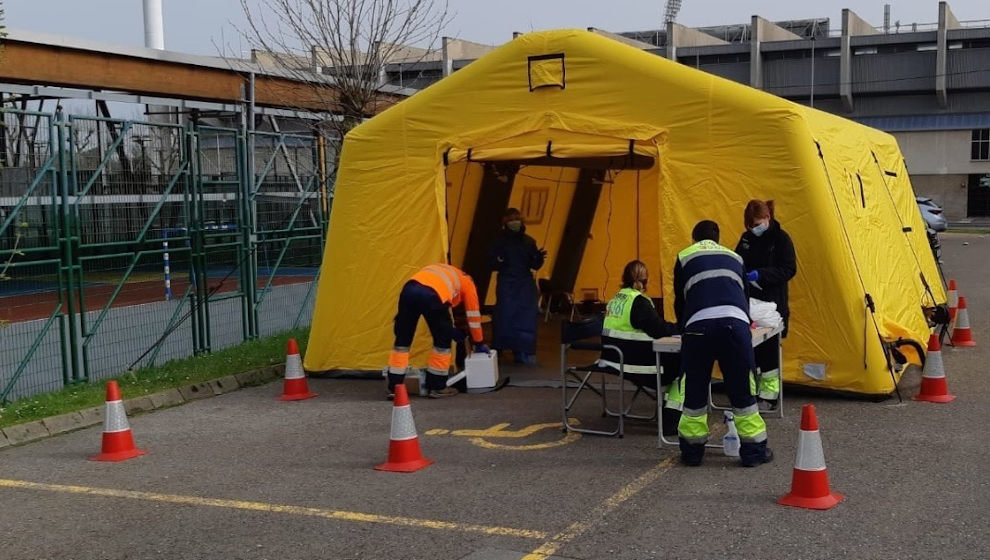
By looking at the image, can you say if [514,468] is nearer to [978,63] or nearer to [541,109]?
[541,109]

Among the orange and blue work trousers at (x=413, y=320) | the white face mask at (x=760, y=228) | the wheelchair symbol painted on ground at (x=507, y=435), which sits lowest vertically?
the wheelchair symbol painted on ground at (x=507, y=435)

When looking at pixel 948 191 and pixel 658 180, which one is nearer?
pixel 658 180

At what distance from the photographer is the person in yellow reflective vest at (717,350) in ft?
20.5

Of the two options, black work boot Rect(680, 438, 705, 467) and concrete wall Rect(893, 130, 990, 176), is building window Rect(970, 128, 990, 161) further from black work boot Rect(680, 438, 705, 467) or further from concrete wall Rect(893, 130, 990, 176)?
black work boot Rect(680, 438, 705, 467)

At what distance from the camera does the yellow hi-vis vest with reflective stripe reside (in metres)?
7.29

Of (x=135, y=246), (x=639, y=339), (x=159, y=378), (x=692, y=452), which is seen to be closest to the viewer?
(x=692, y=452)

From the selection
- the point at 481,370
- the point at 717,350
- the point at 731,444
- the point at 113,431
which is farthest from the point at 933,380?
the point at 113,431

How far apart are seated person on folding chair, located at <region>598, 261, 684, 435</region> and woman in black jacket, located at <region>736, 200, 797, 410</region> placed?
98cm

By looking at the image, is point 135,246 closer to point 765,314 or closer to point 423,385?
point 423,385

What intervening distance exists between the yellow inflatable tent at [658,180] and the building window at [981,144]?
4267cm

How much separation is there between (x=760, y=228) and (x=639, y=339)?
149cm

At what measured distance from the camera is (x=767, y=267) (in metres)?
7.95

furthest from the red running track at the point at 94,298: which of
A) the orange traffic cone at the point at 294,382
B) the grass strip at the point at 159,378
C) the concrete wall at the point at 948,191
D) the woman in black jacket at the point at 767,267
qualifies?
the concrete wall at the point at 948,191

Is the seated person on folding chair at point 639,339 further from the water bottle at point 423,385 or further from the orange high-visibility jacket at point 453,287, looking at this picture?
the water bottle at point 423,385
